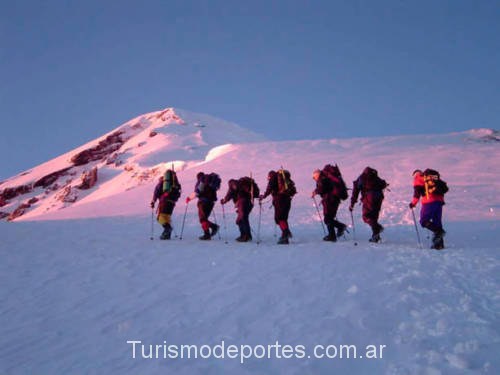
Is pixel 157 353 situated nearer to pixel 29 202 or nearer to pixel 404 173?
pixel 404 173

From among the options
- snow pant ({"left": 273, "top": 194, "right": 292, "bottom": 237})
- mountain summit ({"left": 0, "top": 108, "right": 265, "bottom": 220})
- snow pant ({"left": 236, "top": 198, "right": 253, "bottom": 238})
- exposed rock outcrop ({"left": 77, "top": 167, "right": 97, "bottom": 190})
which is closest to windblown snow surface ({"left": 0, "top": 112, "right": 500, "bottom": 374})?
snow pant ({"left": 236, "top": 198, "right": 253, "bottom": 238})

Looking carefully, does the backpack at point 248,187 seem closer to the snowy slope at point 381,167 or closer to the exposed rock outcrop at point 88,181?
the snowy slope at point 381,167

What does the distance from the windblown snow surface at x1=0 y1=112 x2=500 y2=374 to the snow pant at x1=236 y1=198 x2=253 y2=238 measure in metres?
0.53

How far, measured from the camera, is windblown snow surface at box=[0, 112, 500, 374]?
4.03 metres

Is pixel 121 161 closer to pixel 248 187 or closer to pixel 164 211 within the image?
pixel 164 211

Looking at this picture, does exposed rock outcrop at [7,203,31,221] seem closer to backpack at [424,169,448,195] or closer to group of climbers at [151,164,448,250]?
A: group of climbers at [151,164,448,250]

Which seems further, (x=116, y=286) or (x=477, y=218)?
(x=477, y=218)

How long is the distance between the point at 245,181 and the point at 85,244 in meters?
4.20

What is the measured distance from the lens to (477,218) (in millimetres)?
12547

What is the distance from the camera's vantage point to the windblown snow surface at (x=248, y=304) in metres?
4.03

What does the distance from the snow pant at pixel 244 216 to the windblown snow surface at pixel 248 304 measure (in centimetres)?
53

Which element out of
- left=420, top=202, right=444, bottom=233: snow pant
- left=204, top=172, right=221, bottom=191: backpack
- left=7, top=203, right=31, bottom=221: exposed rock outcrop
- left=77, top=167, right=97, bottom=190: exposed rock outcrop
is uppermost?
left=77, top=167, right=97, bottom=190: exposed rock outcrop

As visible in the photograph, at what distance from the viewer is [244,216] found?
10.2m

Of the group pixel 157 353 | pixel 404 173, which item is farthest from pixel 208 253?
pixel 404 173
